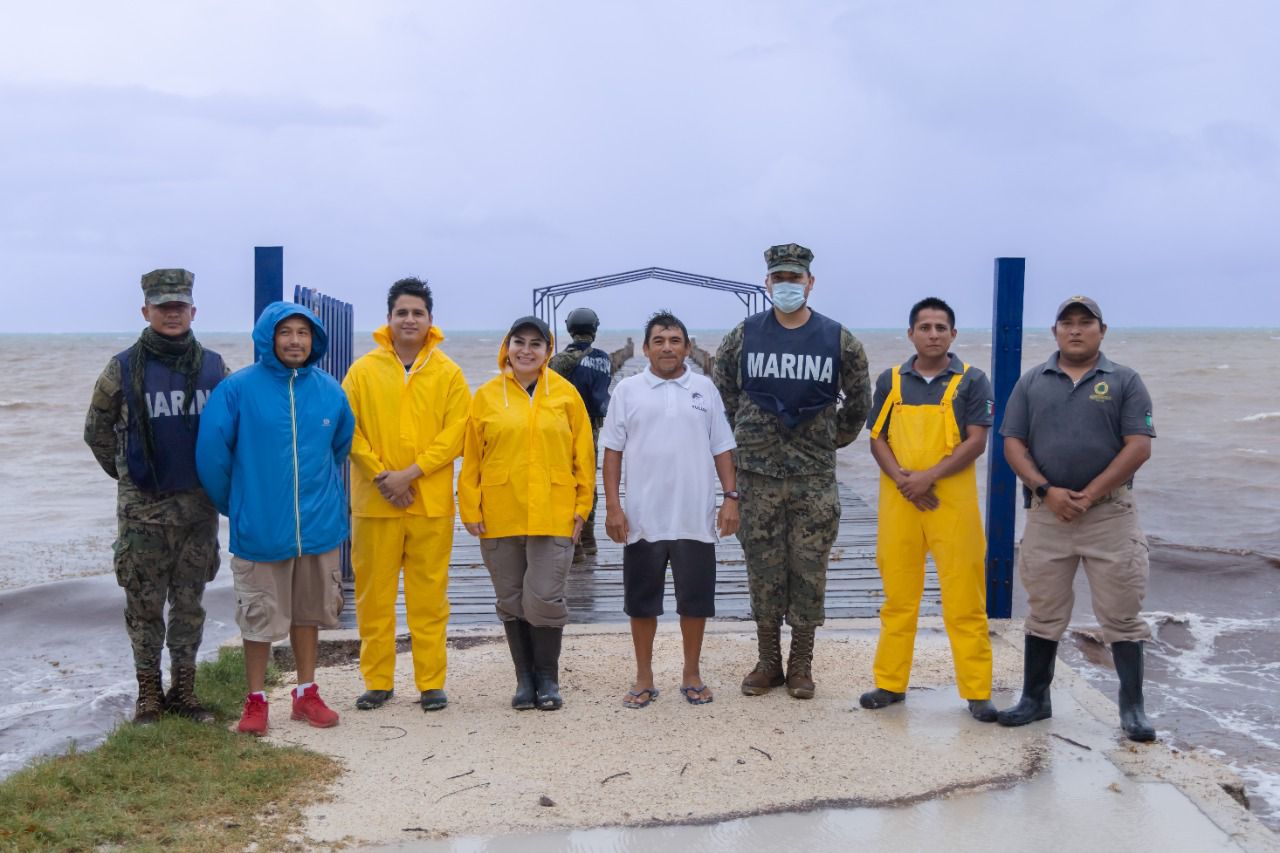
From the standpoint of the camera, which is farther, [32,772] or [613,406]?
[613,406]

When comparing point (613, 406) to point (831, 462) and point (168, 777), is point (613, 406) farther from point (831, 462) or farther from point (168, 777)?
point (168, 777)

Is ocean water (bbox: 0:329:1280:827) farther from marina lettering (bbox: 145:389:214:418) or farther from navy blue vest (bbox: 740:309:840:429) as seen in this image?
navy blue vest (bbox: 740:309:840:429)

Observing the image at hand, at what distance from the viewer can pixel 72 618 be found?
824 cm

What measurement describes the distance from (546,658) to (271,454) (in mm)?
1411

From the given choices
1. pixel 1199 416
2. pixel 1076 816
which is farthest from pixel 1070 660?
pixel 1199 416

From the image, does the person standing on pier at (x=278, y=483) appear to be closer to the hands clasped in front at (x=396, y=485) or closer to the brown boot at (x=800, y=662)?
the hands clasped in front at (x=396, y=485)

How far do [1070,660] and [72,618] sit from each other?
6.89 metres

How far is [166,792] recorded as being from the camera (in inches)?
146

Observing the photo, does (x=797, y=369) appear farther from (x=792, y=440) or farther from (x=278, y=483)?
(x=278, y=483)

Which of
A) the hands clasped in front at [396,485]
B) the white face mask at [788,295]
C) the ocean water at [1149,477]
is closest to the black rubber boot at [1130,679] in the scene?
the white face mask at [788,295]

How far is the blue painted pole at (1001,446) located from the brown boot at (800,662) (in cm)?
151

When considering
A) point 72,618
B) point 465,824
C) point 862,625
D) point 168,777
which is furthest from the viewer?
point 72,618

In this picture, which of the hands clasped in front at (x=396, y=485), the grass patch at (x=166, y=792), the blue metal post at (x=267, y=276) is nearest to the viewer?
the grass patch at (x=166, y=792)

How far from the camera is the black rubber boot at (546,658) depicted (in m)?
4.78
